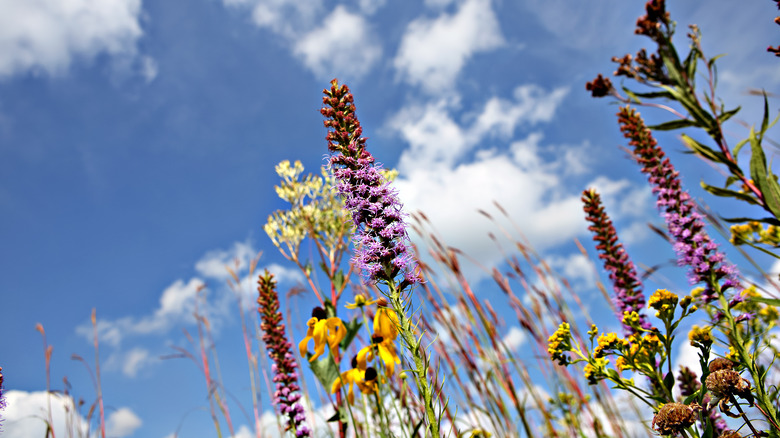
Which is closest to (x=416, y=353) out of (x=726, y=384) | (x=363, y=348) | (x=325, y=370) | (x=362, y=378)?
(x=363, y=348)

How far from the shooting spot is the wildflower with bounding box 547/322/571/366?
1.95 m

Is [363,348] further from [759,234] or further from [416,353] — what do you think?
[759,234]

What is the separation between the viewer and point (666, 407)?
1.38 m

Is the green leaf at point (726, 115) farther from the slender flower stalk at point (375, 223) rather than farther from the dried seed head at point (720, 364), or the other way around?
the slender flower stalk at point (375, 223)

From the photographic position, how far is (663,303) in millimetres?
1813

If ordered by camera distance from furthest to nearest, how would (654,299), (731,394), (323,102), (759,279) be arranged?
(759,279)
(323,102)
(654,299)
(731,394)

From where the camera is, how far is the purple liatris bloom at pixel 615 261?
2.72 metres

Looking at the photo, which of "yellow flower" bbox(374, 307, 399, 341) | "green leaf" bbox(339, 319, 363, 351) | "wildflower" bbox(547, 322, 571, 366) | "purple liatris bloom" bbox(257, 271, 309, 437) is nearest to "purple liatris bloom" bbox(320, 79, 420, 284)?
"yellow flower" bbox(374, 307, 399, 341)

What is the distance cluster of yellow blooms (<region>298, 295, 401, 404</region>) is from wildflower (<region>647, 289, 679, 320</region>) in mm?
1101

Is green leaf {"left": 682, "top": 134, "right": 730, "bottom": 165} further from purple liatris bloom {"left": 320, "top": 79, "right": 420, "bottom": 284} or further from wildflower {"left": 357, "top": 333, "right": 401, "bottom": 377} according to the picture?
wildflower {"left": 357, "top": 333, "right": 401, "bottom": 377}

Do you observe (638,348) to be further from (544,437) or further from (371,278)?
(544,437)

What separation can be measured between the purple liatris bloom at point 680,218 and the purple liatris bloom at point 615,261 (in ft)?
1.03

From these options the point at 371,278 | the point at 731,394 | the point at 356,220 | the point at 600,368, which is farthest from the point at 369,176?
the point at 731,394

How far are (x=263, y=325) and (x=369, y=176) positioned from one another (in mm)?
1986
